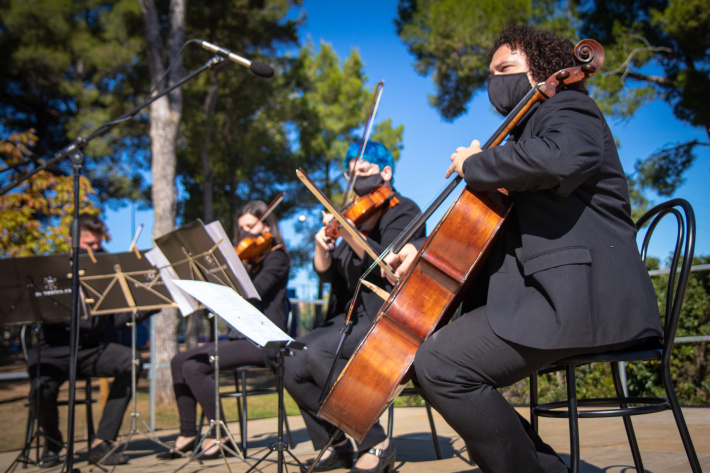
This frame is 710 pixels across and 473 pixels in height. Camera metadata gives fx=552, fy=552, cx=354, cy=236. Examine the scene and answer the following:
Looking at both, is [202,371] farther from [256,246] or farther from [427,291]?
[427,291]

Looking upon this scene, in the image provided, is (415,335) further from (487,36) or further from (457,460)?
(487,36)

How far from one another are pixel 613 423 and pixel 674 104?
6567 mm

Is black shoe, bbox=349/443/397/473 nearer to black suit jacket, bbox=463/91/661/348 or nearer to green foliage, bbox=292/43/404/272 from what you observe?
black suit jacket, bbox=463/91/661/348

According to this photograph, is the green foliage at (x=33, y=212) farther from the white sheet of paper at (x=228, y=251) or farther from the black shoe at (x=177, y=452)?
the white sheet of paper at (x=228, y=251)

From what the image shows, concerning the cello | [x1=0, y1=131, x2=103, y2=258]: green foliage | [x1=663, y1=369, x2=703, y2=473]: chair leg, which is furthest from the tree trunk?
[x1=663, y1=369, x2=703, y2=473]: chair leg

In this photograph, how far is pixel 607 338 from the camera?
4.56ft

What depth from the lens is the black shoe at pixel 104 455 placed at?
132 inches

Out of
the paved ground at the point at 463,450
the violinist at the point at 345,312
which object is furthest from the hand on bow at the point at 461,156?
the paved ground at the point at 463,450

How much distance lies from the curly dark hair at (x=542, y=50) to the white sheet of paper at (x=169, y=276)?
2.16 meters

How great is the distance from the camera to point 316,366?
2.71 metres

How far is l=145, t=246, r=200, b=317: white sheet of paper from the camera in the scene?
310cm

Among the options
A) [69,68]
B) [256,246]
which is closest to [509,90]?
[256,246]

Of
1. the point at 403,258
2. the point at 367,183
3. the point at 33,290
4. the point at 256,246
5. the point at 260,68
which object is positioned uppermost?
the point at 260,68

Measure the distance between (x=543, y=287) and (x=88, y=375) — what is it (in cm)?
330
